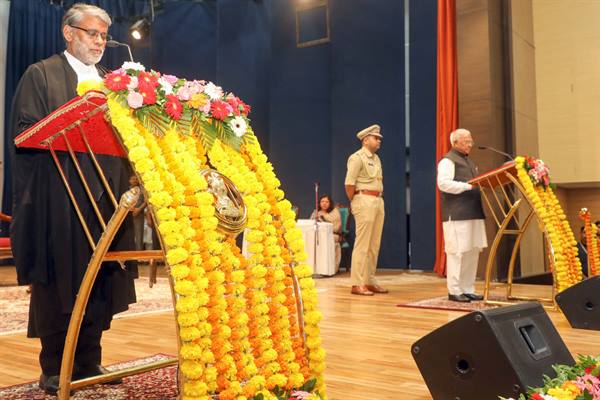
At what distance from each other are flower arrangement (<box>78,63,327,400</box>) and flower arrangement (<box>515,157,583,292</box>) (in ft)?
8.87

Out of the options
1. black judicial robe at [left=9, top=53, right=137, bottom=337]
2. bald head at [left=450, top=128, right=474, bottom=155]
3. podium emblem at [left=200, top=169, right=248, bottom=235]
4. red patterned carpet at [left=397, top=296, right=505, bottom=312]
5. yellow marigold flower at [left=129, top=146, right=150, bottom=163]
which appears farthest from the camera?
bald head at [left=450, top=128, right=474, bottom=155]

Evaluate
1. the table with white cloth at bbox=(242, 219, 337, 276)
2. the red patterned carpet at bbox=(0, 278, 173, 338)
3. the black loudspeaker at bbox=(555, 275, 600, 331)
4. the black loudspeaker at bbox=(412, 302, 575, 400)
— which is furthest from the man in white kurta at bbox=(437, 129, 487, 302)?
the black loudspeaker at bbox=(412, 302, 575, 400)

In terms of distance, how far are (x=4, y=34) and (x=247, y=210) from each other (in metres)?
9.41

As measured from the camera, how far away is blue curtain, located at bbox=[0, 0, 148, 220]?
370 inches

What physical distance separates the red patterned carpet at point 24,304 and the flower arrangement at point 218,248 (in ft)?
7.62

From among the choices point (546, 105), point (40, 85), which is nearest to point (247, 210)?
point (40, 85)

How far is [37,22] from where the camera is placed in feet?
32.1

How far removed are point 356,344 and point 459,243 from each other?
1.88m

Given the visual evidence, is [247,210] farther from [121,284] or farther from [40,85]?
[40,85]

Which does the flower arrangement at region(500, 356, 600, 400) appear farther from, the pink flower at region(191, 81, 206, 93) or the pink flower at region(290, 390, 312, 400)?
the pink flower at region(191, 81, 206, 93)

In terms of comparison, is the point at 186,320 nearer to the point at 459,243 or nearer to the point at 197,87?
the point at 197,87

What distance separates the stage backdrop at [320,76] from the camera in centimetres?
807

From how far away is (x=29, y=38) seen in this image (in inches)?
380

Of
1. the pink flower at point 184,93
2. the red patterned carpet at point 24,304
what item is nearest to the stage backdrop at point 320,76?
the red patterned carpet at point 24,304
